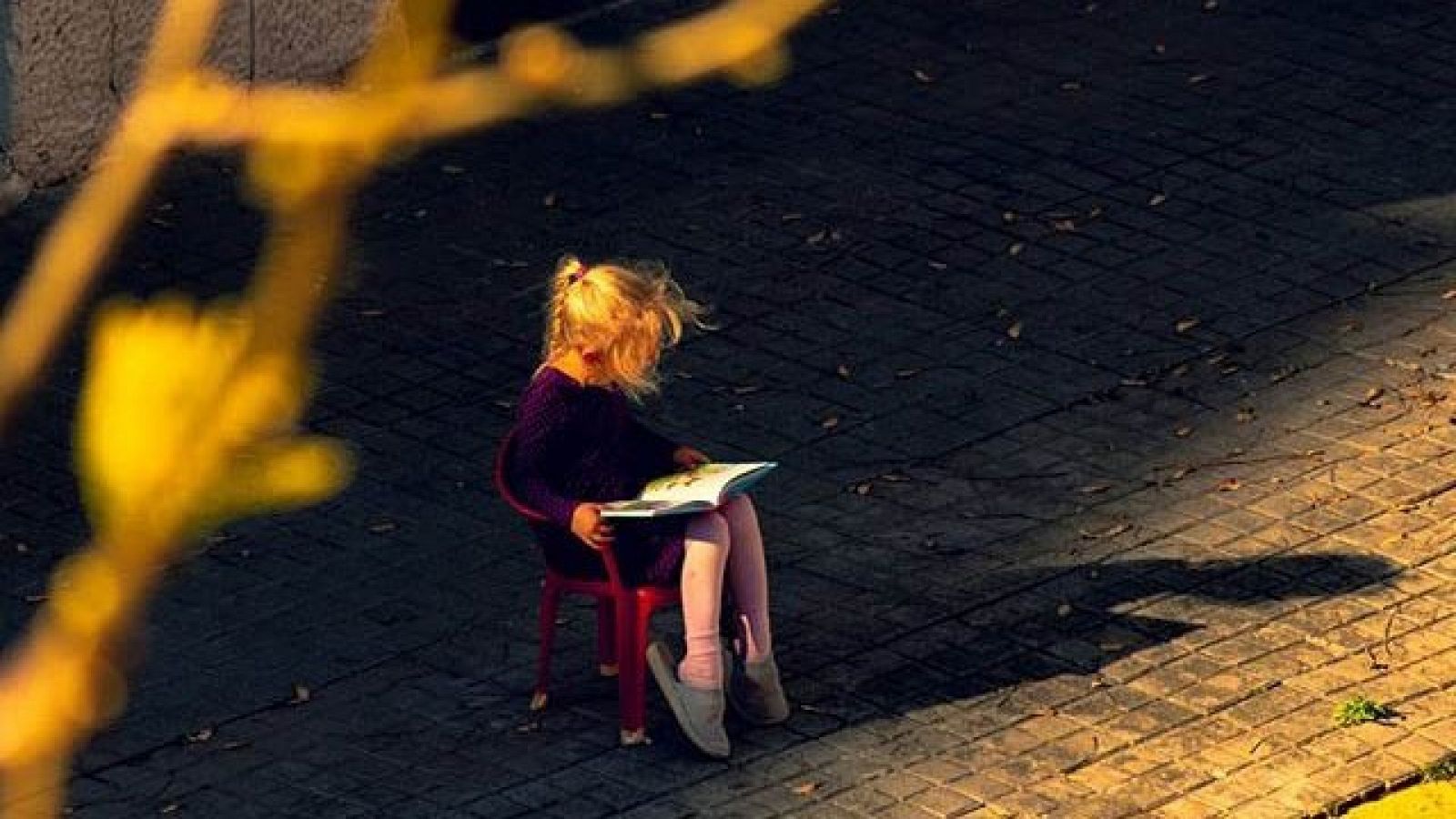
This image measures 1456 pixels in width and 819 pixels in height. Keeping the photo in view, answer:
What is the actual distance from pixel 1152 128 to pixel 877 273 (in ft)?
5.26

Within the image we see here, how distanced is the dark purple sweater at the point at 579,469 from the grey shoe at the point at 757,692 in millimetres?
326

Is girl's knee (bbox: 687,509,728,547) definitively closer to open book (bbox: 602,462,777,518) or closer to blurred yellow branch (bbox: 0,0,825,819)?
open book (bbox: 602,462,777,518)

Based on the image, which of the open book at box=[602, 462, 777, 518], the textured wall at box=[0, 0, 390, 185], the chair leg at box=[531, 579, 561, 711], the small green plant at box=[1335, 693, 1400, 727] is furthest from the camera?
the textured wall at box=[0, 0, 390, 185]

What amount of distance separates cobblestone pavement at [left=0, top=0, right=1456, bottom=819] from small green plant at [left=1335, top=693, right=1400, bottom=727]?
1.5 inches

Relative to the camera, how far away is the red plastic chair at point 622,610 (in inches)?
294

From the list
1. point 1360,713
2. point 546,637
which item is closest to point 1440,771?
point 1360,713

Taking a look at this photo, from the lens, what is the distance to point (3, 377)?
2.71m

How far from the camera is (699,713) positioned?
750 centimetres

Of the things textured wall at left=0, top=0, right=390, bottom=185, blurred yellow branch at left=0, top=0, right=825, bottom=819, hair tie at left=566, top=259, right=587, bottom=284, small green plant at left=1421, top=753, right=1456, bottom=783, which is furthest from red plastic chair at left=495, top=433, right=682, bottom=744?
blurred yellow branch at left=0, top=0, right=825, bottom=819

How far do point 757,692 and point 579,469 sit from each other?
2.12 ft

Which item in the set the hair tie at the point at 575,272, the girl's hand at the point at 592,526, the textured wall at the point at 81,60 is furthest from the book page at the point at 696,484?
the textured wall at the point at 81,60

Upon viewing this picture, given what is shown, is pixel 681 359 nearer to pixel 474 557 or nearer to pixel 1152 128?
pixel 474 557

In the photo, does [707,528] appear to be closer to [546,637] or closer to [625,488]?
[625,488]

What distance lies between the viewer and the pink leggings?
24.3 feet
